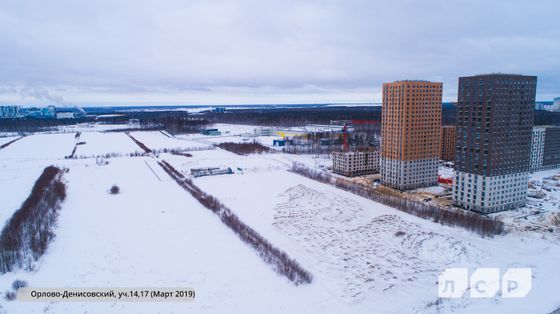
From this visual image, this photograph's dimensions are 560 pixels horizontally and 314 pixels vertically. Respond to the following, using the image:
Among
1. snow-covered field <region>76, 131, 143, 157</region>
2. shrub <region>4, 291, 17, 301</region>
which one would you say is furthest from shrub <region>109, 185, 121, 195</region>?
snow-covered field <region>76, 131, 143, 157</region>

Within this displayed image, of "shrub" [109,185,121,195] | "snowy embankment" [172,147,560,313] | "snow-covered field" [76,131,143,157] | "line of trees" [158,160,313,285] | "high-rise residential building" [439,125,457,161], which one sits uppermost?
"high-rise residential building" [439,125,457,161]

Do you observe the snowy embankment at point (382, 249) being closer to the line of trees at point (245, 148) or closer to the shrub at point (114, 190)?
the shrub at point (114, 190)

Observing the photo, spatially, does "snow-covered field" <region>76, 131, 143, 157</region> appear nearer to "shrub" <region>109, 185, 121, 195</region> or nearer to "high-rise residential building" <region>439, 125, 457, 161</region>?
"shrub" <region>109, 185, 121, 195</region>

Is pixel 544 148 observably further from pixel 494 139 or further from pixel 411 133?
pixel 494 139

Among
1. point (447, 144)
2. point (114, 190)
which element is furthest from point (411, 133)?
point (114, 190)

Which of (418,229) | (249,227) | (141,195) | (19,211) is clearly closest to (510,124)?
(418,229)

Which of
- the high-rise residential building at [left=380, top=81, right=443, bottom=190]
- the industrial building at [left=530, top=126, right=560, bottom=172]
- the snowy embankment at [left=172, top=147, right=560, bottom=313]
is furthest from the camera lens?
the industrial building at [left=530, top=126, right=560, bottom=172]

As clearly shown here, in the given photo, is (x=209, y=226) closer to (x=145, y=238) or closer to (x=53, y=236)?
(x=145, y=238)
